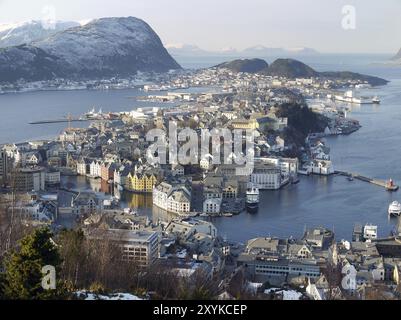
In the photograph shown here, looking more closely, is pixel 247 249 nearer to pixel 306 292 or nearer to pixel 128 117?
pixel 306 292

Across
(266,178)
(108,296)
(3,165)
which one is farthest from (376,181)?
(108,296)

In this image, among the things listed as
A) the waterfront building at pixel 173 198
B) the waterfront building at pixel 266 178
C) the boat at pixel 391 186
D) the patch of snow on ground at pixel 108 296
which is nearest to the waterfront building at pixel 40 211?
the waterfront building at pixel 173 198

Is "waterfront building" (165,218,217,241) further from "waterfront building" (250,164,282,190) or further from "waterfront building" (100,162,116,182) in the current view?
"waterfront building" (100,162,116,182)

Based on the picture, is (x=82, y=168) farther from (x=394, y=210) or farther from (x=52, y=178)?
(x=394, y=210)

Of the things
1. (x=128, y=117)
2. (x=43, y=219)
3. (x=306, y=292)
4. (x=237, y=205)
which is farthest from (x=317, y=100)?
(x=306, y=292)

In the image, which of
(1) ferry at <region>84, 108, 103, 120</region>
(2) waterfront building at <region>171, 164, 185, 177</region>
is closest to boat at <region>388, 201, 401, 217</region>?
(2) waterfront building at <region>171, 164, 185, 177</region>
